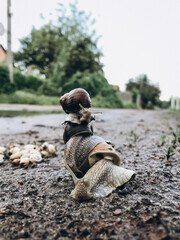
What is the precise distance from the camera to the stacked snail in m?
1.23

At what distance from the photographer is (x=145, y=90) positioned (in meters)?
28.7

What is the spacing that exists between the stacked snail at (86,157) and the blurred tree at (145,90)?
24.1m

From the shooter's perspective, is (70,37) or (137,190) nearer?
(137,190)

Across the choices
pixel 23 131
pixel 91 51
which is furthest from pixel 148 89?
pixel 23 131

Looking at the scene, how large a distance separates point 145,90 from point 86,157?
2882cm

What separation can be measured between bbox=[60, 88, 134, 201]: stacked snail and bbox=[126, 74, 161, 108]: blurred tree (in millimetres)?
24061

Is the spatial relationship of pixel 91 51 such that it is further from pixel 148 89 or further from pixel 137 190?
pixel 137 190

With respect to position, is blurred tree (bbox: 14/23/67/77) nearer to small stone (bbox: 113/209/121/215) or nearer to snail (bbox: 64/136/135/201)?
snail (bbox: 64/136/135/201)

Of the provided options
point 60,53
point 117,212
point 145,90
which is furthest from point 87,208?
point 145,90

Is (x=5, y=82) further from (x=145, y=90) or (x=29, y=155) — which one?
(x=145, y=90)

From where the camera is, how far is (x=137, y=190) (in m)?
1.35

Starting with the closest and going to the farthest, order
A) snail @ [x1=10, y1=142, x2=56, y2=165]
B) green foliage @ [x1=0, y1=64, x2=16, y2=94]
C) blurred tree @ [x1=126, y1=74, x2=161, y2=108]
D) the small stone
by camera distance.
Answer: the small stone
snail @ [x1=10, y1=142, x2=56, y2=165]
green foliage @ [x1=0, y1=64, x2=16, y2=94]
blurred tree @ [x1=126, y1=74, x2=161, y2=108]

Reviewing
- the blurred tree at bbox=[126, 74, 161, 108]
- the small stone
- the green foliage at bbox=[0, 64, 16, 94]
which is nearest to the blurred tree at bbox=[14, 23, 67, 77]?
the green foliage at bbox=[0, 64, 16, 94]

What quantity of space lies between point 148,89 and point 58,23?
15768 millimetres
